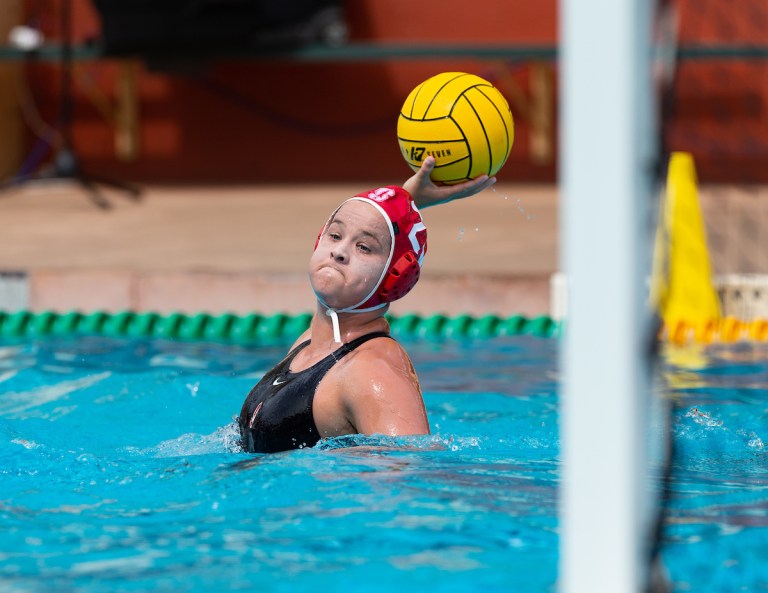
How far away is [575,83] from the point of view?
5.63 ft

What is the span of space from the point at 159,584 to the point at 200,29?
275 inches

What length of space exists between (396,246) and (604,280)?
5.67 feet

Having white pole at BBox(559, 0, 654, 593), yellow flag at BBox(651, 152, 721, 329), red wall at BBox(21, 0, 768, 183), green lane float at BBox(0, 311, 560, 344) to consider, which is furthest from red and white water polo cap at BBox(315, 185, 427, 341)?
red wall at BBox(21, 0, 768, 183)

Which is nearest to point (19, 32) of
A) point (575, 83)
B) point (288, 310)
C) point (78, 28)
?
point (78, 28)

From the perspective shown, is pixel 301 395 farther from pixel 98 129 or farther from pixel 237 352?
pixel 98 129

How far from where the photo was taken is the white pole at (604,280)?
1.70 m

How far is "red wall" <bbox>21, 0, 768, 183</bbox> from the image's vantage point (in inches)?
397

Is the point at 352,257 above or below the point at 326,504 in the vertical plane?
above

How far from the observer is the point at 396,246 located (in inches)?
135

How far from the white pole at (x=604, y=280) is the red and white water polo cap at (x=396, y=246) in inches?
63.9

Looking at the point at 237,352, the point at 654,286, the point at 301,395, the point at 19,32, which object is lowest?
the point at 237,352

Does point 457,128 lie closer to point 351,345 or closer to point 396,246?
point 396,246

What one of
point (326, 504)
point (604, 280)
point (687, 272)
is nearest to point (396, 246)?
point (326, 504)

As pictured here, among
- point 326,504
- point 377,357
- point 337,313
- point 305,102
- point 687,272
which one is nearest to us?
point 326,504
